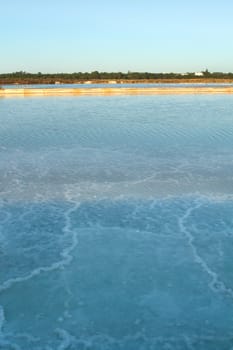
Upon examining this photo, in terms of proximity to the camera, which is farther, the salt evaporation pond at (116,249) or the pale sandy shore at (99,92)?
the pale sandy shore at (99,92)

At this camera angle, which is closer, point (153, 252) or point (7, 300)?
point (7, 300)

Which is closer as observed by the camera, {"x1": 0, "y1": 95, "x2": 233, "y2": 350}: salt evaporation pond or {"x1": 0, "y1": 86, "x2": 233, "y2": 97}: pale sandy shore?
{"x1": 0, "y1": 95, "x2": 233, "y2": 350}: salt evaporation pond

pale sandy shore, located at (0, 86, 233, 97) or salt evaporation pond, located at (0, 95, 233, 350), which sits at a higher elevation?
pale sandy shore, located at (0, 86, 233, 97)

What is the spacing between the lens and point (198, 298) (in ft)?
20.7

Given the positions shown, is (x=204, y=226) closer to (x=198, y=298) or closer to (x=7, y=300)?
(x=198, y=298)

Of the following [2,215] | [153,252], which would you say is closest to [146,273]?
[153,252]

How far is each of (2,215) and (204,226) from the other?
4539 mm

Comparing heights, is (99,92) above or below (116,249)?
above

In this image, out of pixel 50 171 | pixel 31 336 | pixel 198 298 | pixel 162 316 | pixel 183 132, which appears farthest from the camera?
pixel 183 132

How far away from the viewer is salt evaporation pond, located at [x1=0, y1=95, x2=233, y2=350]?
5625 mm

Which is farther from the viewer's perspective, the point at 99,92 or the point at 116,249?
the point at 99,92

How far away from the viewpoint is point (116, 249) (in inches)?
312

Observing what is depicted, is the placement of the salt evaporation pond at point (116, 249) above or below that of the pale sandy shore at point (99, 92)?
below

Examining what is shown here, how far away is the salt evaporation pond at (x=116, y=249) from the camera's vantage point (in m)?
5.62
